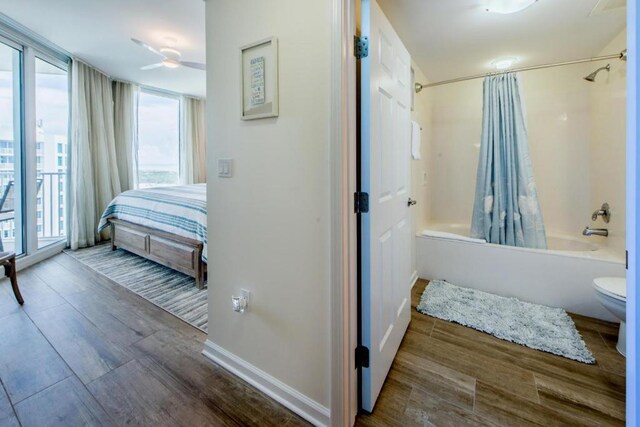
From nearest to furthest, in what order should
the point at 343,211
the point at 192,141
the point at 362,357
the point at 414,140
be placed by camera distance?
the point at 343,211
the point at 362,357
the point at 414,140
the point at 192,141

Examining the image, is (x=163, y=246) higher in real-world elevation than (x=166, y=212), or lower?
lower

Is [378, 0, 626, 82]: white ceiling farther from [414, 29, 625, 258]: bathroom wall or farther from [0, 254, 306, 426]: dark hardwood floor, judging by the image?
[0, 254, 306, 426]: dark hardwood floor

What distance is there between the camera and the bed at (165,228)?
260 centimetres

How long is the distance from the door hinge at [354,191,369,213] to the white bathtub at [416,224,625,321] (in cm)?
191

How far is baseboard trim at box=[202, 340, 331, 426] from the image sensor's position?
4.09ft

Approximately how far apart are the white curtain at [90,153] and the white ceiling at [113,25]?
37 centimetres

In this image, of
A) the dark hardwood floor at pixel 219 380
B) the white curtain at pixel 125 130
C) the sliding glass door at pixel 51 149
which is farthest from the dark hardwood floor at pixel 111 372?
the white curtain at pixel 125 130

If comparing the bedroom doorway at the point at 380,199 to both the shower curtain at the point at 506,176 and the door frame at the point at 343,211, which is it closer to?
the door frame at the point at 343,211

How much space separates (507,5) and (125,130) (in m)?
5.20

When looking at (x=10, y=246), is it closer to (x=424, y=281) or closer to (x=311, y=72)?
(x=311, y=72)

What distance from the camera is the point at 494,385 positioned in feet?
4.81

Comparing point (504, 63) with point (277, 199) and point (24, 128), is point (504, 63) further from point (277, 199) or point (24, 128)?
point (24, 128)

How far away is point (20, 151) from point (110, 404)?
3.34m

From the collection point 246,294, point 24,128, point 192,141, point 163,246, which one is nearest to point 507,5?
point 246,294
